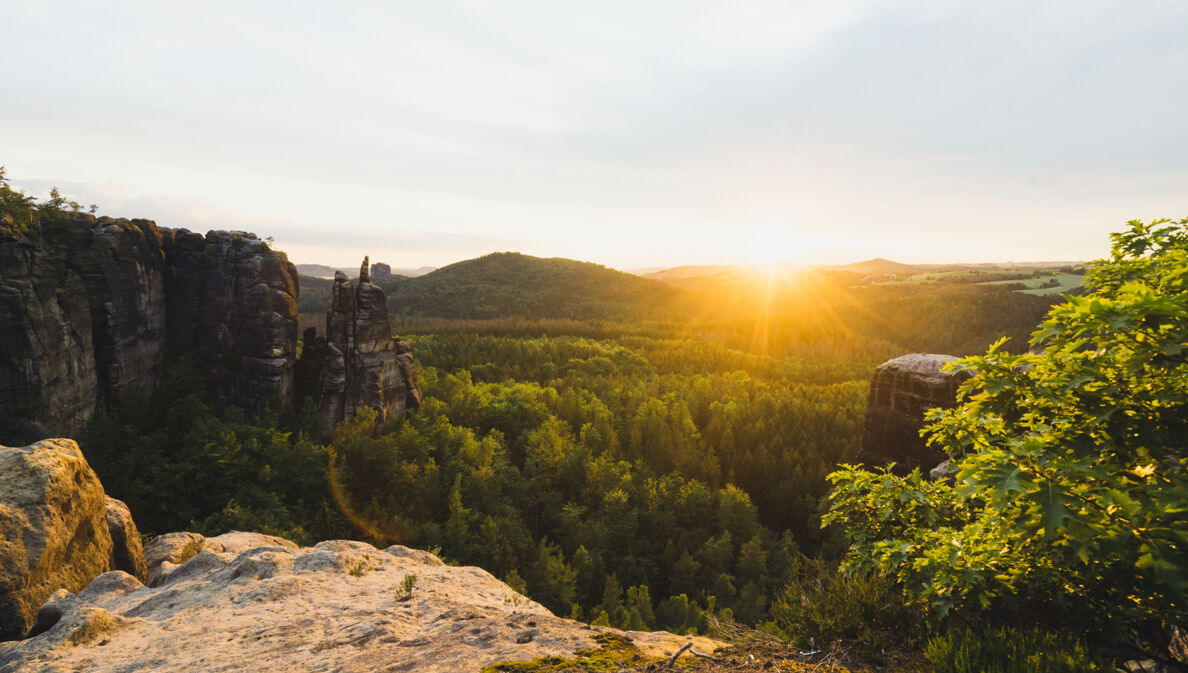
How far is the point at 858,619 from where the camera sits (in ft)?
24.7

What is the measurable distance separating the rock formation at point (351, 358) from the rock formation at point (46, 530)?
1194 inches

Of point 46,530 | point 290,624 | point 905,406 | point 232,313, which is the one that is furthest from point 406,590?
point 905,406

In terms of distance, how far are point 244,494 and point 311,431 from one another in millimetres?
9600

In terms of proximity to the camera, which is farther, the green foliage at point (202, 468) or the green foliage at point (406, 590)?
the green foliage at point (202, 468)

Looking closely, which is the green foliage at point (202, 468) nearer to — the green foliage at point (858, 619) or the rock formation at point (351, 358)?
the rock formation at point (351, 358)

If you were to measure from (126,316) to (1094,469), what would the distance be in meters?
50.6

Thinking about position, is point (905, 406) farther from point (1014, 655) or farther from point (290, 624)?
point (290, 624)

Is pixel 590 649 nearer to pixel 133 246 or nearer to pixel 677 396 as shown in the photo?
pixel 133 246

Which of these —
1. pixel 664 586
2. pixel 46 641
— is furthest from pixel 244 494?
pixel 664 586

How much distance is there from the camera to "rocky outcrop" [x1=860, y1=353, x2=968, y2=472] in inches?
1555

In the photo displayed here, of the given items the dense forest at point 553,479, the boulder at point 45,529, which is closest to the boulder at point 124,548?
the boulder at point 45,529

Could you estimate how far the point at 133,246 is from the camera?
36531 millimetres

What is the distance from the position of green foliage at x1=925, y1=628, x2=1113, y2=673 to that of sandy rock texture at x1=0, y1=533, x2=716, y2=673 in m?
3.44

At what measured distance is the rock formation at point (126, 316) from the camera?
94.3 feet
